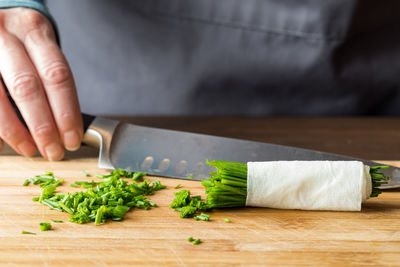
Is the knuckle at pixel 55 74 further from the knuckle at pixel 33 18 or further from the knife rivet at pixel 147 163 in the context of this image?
the knife rivet at pixel 147 163

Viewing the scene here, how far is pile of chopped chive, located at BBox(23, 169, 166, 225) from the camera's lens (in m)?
1.33

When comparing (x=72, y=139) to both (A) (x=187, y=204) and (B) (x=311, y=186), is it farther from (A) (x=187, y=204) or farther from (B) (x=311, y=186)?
(B) (x=311, y=186)

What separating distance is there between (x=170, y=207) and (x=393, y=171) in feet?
2.69

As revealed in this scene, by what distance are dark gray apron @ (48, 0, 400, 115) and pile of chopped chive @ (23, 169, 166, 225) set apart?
4.08ft

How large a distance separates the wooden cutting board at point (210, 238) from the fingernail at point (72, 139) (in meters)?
0.35

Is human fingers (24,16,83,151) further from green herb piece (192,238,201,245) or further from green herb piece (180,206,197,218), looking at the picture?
green herb piece (192,238,201,245)

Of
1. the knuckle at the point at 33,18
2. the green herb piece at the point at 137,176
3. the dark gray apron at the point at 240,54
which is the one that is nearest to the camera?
the green herb piece at the point at 137,176

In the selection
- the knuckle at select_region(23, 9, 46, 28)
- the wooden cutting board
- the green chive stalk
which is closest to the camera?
the wooden cutting board

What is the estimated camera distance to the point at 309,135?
2256 millimetres

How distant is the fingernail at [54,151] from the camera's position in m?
1.78

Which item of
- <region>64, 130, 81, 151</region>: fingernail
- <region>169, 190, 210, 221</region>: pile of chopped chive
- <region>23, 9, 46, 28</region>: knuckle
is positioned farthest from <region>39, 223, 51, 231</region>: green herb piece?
<region>23, 9, 46, 28</region>: knuckle

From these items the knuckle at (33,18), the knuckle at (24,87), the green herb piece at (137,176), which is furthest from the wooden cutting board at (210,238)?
the knuckle at (33,18)

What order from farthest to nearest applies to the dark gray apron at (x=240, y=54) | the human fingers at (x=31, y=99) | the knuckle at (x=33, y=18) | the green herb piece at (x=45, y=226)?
the dark gray apron at (x=240, y=54) → the knuckle at (x=33, y=18) → the human fingers at (x=31, y=99) → the green herb piece at (x=45, y=226)

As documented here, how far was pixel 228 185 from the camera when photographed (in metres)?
1.38
